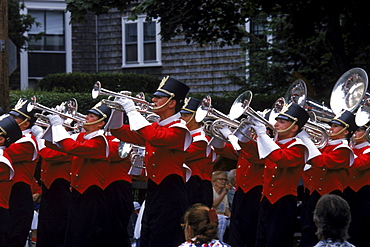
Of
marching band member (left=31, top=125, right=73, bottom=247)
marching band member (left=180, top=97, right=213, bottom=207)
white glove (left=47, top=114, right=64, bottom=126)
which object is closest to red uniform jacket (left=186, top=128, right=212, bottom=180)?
marching band member (left=180, top=97, right=213, bottom=207)

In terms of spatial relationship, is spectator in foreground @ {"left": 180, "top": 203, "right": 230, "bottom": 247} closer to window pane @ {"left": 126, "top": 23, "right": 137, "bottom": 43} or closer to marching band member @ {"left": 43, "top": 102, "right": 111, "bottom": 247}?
marching band member @ {"left": 43, "top": 102, "right": 111, "bottom": 247}

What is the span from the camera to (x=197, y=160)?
9.73m

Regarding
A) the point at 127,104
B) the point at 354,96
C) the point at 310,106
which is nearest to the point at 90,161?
the point at 127,104

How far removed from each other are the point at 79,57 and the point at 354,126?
13.3 metres

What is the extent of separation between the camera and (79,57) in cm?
2150

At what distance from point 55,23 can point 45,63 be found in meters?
1.16

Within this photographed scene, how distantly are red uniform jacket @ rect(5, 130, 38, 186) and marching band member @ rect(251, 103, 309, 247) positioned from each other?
267 centimetres

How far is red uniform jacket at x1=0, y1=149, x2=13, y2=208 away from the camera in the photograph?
26.6 ft

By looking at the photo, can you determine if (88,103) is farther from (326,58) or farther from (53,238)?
(53,238)

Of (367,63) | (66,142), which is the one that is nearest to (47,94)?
(367,63)

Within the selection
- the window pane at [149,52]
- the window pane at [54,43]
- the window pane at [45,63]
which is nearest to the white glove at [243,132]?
the window pane at [149,52]

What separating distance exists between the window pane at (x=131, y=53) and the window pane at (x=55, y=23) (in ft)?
6.89

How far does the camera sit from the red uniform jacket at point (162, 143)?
7.46m

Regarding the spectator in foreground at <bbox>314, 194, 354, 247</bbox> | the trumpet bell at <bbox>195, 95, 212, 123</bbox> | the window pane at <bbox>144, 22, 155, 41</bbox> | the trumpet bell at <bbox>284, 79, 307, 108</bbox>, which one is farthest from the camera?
the window pane at <bbox>144, 22, 155, 41</bbox>
